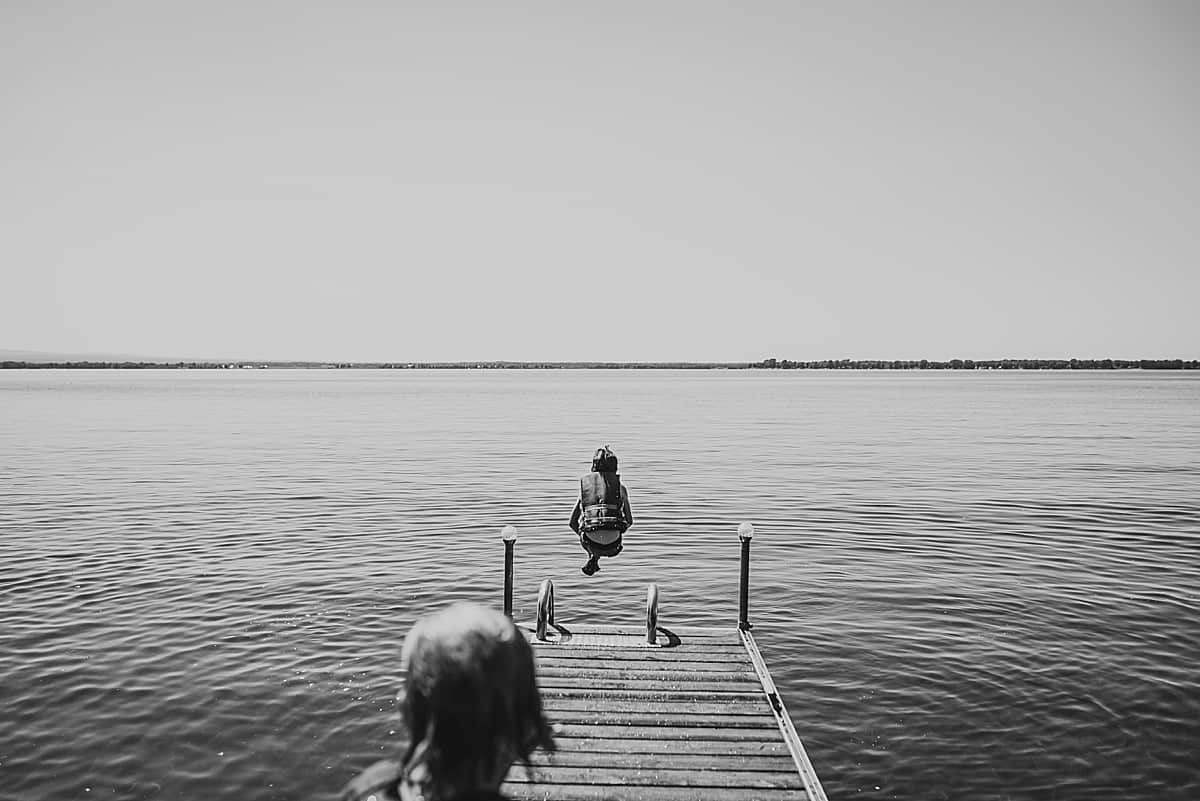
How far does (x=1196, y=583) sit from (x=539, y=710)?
23.9 meters


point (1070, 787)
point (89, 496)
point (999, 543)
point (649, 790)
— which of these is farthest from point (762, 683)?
point (89, 496)

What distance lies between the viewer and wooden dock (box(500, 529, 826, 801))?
8.60 meters

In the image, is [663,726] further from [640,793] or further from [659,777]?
[640,793]

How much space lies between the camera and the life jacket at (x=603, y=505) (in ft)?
47.0

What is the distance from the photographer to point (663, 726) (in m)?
10.0

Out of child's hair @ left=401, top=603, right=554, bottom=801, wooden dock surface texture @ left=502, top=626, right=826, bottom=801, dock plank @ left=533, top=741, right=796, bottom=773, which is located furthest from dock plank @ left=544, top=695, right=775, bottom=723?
child's hair @ left=401, top=603, right=554, bottom=801

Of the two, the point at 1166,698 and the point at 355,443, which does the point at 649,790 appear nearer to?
the point at 1166,698

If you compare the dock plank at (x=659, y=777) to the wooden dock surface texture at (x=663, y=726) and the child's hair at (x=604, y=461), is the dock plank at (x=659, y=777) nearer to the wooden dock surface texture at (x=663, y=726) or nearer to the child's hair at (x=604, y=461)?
the wooden dock surface texture at (x=663, y=726)

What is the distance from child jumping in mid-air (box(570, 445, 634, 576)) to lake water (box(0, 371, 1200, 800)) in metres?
3.84

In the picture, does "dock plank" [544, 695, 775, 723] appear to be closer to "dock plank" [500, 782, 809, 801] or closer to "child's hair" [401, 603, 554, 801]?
"dock plank" [500, 782, 809, 801]

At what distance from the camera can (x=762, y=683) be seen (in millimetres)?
11344

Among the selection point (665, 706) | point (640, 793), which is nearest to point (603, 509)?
point (665, 706)

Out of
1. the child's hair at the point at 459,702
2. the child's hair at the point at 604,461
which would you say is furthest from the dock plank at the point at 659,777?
the child's hair at the point at 459,702

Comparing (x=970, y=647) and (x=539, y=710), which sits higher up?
(x=539, y=710)
